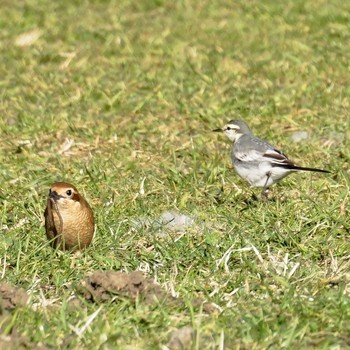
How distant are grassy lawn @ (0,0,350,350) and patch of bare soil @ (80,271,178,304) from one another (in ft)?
0.17

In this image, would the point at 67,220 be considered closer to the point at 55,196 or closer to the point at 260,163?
the point at 55,196

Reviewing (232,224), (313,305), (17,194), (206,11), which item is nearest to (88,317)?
(313,305)

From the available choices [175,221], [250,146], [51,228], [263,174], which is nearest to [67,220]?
[51,228]

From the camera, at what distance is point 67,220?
7.02 meters

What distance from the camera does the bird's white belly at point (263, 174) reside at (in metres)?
8.31

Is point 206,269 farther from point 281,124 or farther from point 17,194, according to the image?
point 281,124

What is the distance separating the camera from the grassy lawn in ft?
18.6

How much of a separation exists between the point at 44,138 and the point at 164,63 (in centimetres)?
268

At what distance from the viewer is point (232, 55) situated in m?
12.4

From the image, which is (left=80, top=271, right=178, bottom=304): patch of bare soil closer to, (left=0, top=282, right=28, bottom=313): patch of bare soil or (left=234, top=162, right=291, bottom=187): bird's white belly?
(left=0, top=282, right=28, bottom=313): patch of bare soil

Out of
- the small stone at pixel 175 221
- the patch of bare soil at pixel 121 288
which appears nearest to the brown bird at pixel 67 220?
the small stone at pixel 175 221

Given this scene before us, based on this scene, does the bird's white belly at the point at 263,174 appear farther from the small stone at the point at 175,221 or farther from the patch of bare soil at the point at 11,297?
the patch of bare soil at the point at 11,297

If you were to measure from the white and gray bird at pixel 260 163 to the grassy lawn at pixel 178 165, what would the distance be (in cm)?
13

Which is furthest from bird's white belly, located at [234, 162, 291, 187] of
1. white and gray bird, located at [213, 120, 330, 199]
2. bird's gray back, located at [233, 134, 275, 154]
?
bird's gray back, located at [233, 134, 275, 154]
